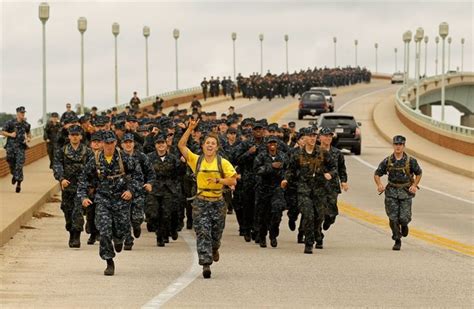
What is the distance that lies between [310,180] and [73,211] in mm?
3358

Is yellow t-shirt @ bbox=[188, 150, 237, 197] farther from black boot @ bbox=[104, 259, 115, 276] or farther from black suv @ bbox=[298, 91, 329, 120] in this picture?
black suv @ bbox=[298, 91, 329, 120]

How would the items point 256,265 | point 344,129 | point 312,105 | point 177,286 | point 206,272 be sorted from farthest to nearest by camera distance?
point 312,105
point 344,129
point 256,265
point 206,272
point 177,286

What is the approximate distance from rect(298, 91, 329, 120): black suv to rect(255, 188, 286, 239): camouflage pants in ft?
166

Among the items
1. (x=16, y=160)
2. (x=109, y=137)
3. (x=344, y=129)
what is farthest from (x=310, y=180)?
(x=344, y=129)

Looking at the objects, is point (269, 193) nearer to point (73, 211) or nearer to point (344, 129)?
point (73, 211)

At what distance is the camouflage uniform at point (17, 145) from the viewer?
28.3 m

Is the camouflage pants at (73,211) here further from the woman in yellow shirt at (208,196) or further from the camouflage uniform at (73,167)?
the woman in yellow shirt at (208,196)

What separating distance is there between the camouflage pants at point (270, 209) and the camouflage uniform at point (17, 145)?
9.51m

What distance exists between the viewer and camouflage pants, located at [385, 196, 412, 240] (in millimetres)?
19703

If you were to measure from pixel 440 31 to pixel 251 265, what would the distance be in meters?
43.0

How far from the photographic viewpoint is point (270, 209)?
782 inches

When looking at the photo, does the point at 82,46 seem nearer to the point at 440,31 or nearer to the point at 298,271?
the point at 440,31

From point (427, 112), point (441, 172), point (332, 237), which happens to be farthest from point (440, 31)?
point (427, 112)

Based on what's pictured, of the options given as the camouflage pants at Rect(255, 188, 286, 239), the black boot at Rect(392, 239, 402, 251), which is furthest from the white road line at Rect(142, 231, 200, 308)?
the black boot at Rect(392, 239, 402, 251)
